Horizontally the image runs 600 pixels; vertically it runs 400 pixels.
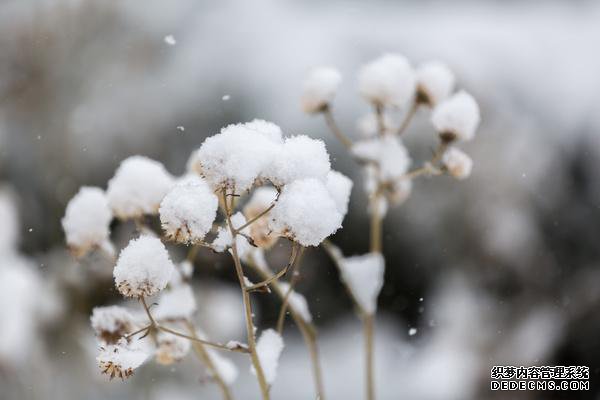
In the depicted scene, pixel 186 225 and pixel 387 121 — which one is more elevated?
pixel 387 121

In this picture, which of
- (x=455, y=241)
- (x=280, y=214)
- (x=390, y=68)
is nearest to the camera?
(x=280, y=214)

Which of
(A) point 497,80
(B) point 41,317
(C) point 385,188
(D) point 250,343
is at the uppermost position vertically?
(A) point 497,80

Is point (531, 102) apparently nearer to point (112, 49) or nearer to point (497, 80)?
point (497, 80)

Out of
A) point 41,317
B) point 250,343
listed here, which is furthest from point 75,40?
point 250,343

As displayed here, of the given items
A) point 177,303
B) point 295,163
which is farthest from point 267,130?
point 177,303

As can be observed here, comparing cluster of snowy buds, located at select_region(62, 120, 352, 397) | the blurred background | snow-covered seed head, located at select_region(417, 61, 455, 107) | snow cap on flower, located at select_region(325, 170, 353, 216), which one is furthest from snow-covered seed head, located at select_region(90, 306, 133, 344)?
the blurred background

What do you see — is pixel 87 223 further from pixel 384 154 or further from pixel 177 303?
pixel 384 154
